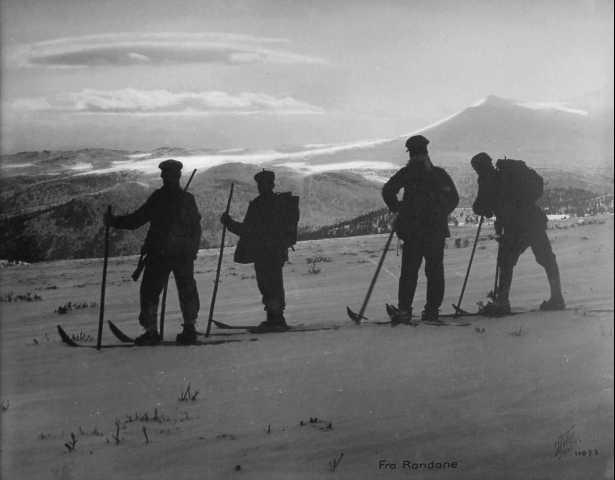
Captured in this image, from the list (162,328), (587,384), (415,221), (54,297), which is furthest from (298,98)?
(587,384)

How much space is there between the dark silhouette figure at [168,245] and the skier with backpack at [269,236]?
0.48m

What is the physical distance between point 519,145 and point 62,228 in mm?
4532

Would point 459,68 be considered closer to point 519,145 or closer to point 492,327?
point 519,145

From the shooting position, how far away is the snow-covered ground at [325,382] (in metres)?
4.80

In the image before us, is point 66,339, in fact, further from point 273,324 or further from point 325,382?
point 325,382

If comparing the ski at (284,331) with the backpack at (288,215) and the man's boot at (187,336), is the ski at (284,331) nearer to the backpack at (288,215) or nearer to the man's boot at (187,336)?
the man's boot at (187,336)

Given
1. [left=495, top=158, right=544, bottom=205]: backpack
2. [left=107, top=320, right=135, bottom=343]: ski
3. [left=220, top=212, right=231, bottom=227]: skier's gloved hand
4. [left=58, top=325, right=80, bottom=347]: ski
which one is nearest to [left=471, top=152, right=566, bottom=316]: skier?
[left=495, top=158, right=544, bottom=205]: backpack

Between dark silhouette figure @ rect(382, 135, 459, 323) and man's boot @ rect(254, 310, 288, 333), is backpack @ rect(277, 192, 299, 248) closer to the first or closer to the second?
man's boot @ rect(254, 310, 288, 333)

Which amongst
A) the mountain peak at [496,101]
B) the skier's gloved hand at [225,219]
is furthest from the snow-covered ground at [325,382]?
the mountain peak at [496,101]

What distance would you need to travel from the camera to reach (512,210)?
Answer: 6.37m

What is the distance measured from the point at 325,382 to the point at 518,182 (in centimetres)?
265

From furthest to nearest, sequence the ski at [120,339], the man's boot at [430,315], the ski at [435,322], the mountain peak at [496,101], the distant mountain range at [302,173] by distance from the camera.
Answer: the mountain peak at [496,101] < the distant mountain range at [302,173] < the man's boot at [430,315] < the ski at [435,322] < the ski at [120,339]

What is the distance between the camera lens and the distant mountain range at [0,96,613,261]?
20.5ft
